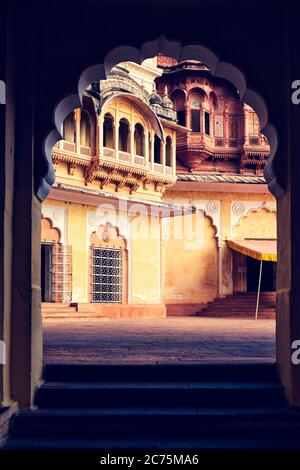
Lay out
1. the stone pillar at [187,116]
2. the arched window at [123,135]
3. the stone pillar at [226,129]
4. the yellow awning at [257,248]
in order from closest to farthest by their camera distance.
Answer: the arched window at [123,135], the yellow awning at [257,248], the stone pillar at [187,116], the stone pillar at [226,129]

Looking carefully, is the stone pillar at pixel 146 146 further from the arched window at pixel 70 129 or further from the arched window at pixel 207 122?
the arched window at pixel 207 122

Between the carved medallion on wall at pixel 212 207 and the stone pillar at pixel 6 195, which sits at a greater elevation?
the carved medallion on wall at pixel 212 207

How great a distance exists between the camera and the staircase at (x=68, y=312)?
13.2m

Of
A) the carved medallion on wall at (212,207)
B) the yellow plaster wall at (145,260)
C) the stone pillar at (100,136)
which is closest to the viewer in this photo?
the stone pillar at (100,136)

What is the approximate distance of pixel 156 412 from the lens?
12.2 feet

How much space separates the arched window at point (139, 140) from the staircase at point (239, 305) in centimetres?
560

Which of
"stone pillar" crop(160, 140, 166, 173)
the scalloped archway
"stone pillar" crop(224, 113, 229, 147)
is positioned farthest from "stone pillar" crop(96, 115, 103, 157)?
the scalloped archway

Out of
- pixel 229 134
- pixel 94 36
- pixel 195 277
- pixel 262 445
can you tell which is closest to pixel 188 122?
pixel 229 134

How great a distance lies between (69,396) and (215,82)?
18002 millimetres

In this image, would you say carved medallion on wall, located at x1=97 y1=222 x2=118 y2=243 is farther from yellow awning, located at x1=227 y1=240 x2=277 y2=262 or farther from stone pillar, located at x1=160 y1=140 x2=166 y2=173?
yellow awning, located at x1=227 y1=240 x2=277 y2=262

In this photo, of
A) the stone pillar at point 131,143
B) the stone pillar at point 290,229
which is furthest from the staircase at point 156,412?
the stone pillar at point 131,143

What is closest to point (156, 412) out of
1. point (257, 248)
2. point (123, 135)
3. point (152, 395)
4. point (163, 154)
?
point (152, 395)

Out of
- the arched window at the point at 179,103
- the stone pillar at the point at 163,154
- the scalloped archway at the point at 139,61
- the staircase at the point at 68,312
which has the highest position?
the arched window at the point at 179,103
